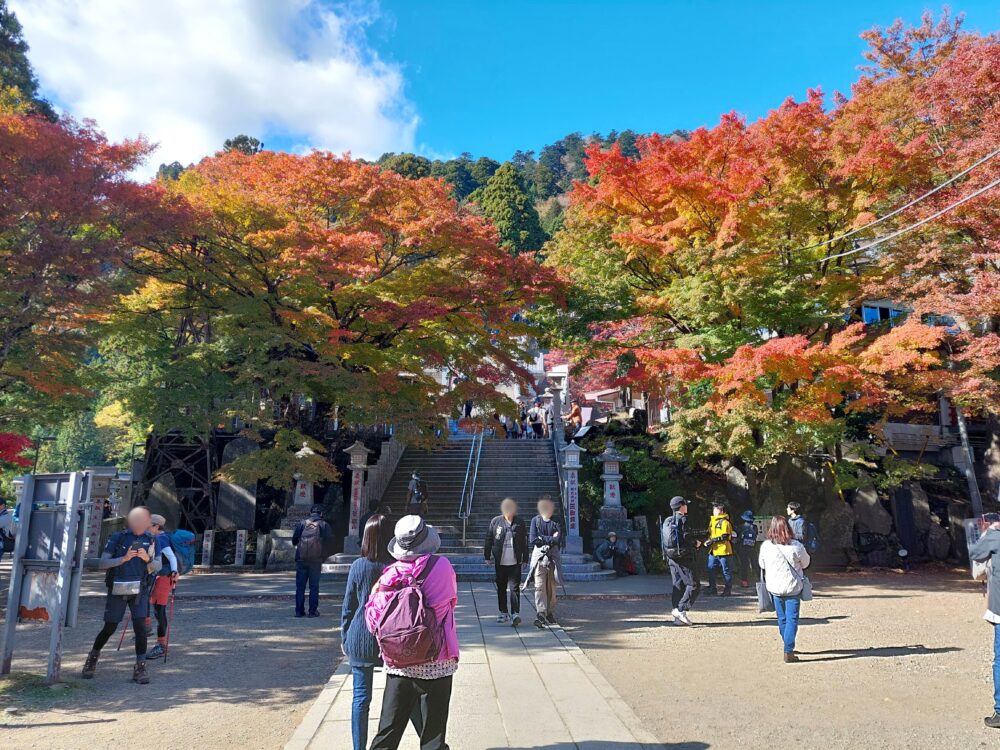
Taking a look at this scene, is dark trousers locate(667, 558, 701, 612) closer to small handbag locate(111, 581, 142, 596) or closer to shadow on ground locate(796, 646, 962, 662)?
shadow on ground locate(796, 646, 962, 662)

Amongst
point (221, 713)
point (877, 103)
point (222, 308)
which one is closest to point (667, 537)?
point (221, 713)

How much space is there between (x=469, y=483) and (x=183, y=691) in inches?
467

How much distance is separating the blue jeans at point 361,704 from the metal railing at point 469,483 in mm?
10651

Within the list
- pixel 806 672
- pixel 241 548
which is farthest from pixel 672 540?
pixel 241 548

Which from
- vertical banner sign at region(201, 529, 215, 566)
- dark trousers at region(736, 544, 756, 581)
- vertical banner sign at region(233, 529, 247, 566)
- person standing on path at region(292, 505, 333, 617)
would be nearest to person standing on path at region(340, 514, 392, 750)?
person standing on path at region(292, 505, 333, 617)

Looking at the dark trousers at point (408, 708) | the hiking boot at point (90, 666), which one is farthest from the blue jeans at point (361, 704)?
the hiking boot at point (90, 666)

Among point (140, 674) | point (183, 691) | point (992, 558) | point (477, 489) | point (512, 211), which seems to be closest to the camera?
point (992, 558)

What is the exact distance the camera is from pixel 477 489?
57.0ft

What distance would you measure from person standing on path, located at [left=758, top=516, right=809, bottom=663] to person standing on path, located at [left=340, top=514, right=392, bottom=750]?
4.47 meters

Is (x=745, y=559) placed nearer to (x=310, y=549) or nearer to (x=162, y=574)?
(x=310, y=549)

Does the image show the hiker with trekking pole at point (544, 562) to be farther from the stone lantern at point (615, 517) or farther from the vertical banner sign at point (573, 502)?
the stone lantern at point (615, 517)

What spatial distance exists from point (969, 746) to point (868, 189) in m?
12.0

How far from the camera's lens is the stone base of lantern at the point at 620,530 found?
14633 millimetres

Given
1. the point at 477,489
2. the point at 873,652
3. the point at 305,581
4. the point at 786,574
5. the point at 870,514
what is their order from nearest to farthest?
the point at 786,574 < the point at 873,652 < the point at 305,581 < the point at 477,489 < the point at 870,514
